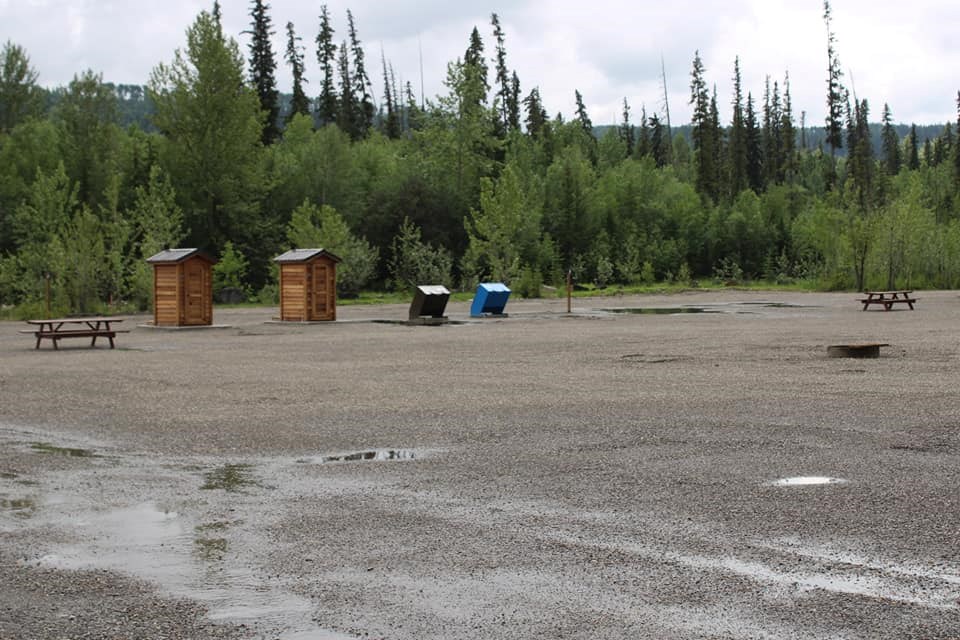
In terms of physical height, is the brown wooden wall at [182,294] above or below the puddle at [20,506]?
above

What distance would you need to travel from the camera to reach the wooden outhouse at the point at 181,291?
2903 centimetres

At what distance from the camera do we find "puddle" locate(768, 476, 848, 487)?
7312 millimetres

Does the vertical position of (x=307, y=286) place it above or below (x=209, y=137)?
below

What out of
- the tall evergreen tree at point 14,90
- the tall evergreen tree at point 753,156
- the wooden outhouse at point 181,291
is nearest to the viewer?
the wooden outhouse at point 181,291

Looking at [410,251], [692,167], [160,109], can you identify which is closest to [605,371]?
[410,251]

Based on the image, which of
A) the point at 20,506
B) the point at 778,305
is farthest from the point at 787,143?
the point at 20,506

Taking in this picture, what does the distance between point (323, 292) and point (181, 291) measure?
3.96m

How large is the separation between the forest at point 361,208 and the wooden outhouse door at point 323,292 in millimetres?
9452

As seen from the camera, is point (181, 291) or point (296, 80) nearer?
point (181, 291)

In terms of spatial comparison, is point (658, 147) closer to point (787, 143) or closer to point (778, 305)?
point (787, 143)

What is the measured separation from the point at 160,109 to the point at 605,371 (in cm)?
4525

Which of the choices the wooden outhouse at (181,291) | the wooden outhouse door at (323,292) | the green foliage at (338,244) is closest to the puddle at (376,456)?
the wooden outhouse at (181,291)

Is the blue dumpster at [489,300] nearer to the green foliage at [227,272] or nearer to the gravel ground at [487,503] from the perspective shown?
the gravel ground at [487,503]

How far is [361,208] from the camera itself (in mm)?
61094
